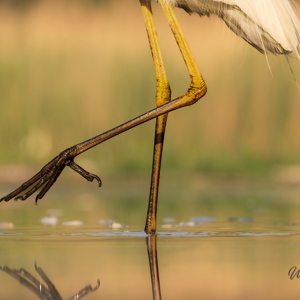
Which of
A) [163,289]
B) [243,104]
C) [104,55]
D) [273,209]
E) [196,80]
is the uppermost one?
[104,55]

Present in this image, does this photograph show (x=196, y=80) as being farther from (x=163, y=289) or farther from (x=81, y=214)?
(x=163, y=289)

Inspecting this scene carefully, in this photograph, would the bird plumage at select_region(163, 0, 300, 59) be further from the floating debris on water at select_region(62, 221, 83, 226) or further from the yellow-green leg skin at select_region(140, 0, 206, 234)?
the floating debris on water at select_region(62, 221, 83, 226)

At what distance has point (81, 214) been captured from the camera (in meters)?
6.00

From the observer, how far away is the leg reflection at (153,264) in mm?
3043

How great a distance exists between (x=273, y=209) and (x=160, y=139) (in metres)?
1.46

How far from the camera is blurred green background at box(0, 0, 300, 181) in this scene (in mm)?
9094

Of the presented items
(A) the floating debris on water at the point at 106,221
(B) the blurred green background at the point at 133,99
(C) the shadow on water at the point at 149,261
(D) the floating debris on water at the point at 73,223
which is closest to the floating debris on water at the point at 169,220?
(A) the floating debris on water at the point at 106,221

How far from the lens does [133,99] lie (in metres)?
9.61

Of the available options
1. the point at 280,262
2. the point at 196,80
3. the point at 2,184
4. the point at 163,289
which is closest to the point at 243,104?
the point at 2,184

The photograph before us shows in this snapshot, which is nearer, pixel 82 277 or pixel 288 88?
pixel 82 277

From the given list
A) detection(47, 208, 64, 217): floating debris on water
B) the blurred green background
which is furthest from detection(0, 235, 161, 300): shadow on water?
the blurred green background

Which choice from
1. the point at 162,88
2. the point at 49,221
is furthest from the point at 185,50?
the point at 49,221

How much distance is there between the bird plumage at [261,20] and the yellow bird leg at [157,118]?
0.58 ft

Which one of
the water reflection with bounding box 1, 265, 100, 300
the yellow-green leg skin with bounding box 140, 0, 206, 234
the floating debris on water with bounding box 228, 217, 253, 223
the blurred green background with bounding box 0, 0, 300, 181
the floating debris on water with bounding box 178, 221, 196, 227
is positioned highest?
the blurred green background with bounding box 0, 0, 300, 181
